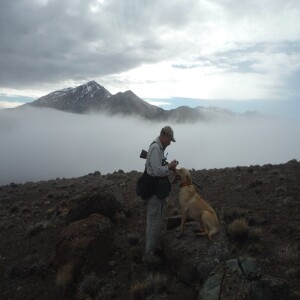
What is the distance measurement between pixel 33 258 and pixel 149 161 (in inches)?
238

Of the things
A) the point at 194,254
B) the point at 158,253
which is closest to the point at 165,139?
the point at 194,254

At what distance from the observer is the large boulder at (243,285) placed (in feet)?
21.6

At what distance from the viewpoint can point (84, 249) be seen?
34.1 feet

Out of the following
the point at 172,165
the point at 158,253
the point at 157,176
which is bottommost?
the point at 158,253

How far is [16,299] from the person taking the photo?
991 centimetres

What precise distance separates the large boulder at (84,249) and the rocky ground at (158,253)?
3 centimetres

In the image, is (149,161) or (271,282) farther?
(149,161)

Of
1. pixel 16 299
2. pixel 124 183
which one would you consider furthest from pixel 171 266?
pixel 124 183

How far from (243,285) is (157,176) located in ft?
11.5

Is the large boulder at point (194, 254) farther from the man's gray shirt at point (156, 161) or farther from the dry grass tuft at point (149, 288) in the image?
the man's gray shirt at point (156, 161)

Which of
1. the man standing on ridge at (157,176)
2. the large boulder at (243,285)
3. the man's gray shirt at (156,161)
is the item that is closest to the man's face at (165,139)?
Result: the man standing on ridge at (157,176)

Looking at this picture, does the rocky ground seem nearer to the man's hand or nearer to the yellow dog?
the yellow dog

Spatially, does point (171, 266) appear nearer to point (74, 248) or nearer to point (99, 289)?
point (99, 289)

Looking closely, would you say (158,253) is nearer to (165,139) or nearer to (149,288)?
(149,288)
